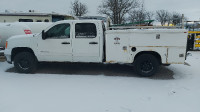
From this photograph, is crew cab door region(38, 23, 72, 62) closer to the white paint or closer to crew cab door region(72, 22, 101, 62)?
the white paint

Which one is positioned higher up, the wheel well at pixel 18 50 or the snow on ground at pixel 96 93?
the wheel well at pixel 18 50

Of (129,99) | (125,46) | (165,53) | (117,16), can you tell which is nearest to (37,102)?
(129,99)

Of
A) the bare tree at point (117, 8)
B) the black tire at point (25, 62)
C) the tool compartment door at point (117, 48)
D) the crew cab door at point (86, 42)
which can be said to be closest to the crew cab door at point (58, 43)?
the crew cab door at point (86, 42)

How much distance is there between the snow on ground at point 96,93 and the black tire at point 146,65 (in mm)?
265

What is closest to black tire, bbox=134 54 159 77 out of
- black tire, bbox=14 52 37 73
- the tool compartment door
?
the tool compartment door

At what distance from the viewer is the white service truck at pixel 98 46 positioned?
577cm

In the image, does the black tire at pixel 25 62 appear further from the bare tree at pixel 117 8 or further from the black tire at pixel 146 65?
the bare tree at pixel 117 8

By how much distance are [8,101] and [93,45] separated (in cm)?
302

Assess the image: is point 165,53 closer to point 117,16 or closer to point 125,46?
point 125,46

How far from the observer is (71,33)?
20.4 ft

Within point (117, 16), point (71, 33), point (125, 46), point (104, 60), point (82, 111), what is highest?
point (117, 16)

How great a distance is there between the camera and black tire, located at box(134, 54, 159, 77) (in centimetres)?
597

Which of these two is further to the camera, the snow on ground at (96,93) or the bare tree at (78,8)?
the bare tree at (78,8)

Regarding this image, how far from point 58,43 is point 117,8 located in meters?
31.9
